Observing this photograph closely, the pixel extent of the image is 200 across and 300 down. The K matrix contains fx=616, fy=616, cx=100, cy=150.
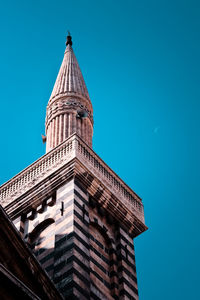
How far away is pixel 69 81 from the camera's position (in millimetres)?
25328

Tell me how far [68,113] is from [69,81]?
2383 mm

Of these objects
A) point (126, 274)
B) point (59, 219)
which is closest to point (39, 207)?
point (59, 219)

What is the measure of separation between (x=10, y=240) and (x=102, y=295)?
20.7ft

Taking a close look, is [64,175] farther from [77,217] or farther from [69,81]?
[69,81]

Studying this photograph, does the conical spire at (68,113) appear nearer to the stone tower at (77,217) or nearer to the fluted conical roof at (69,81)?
the fluted conical roof at (69,81)

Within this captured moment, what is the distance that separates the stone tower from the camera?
17.2 metres

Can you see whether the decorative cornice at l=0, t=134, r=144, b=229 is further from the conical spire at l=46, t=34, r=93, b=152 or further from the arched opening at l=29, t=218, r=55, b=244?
the conical spire at l=46, t=34, r=93, b=152

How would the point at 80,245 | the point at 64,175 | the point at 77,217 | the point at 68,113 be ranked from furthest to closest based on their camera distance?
the point at 68,113, the point at 64,175, the point at 77,217, the point at 80,245

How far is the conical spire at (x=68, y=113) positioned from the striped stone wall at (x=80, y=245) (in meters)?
3.53

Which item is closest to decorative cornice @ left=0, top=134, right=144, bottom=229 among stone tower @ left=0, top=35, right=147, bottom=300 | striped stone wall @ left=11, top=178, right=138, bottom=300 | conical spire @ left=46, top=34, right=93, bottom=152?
stone tower @ left=0, top=35, right=147, bottom=300

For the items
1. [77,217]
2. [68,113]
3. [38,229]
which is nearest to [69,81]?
[68,113]

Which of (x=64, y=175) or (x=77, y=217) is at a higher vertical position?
(x=64, y=175)

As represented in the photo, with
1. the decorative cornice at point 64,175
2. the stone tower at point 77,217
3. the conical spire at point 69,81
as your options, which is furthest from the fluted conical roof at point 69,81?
the decorative cornice at point 64,175

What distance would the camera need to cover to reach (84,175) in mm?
19672
